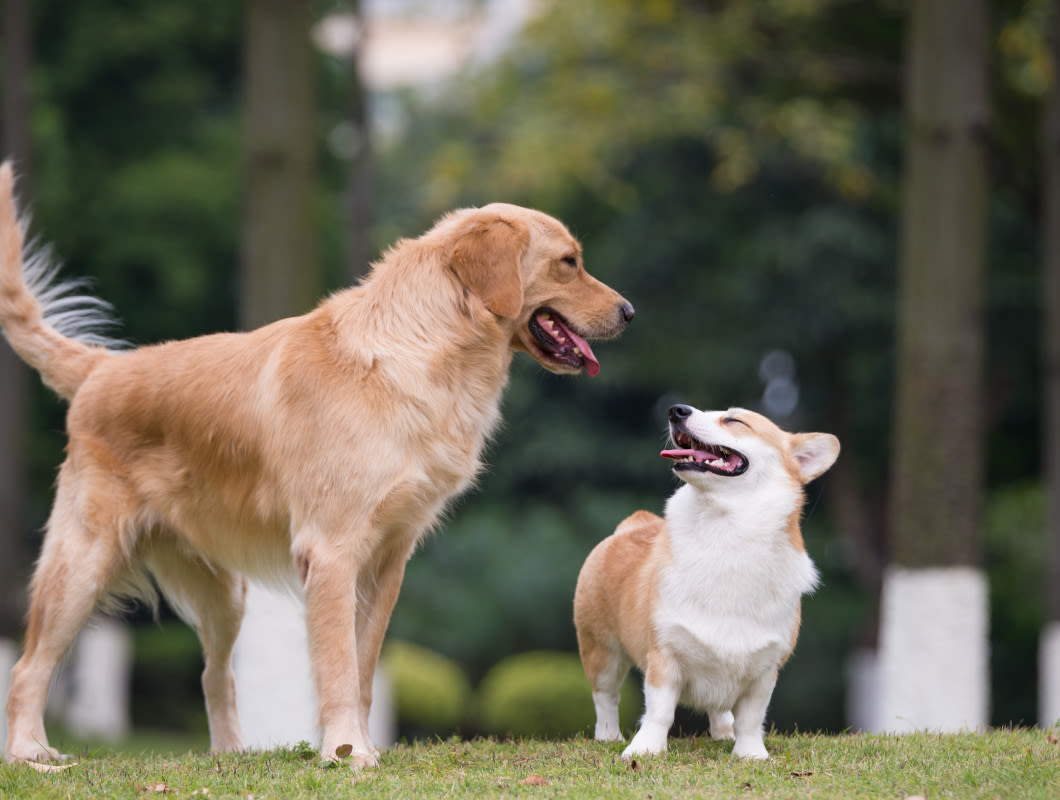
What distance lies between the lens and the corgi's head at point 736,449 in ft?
16.5

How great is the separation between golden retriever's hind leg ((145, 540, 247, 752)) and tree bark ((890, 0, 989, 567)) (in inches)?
210

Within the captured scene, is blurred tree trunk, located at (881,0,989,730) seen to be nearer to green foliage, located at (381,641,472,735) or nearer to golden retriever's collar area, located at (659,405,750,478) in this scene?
golden retriever's collar area, located at (659,405,750,478)

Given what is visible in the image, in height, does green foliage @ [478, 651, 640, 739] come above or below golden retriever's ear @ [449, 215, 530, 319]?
below

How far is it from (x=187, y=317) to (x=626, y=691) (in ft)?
28.4

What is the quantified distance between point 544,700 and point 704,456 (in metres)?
11.4

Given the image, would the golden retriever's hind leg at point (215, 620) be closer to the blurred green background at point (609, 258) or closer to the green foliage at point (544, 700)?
the green foliage at point (544, 700)

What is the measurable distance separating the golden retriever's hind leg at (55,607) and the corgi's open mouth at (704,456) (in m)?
2.62

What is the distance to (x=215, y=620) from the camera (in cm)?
635

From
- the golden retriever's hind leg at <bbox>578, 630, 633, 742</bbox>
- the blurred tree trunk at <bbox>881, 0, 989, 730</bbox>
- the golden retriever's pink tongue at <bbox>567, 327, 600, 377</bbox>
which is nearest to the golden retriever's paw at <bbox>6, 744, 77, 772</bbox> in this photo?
the golden retriever's hind leg at <bbox>578, 630, 633, 742</bbox>

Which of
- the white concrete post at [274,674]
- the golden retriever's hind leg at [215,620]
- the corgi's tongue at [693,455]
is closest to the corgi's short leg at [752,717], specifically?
the corgi's tongue at [693,455]

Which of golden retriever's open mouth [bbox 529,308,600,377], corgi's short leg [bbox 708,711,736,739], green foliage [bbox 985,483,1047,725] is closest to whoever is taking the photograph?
golden retriever's open mouth [bbox 529,308,600,377]

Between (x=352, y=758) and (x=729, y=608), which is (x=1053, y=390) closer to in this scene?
(x=729, y=608)

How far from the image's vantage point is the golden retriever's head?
5.40 m

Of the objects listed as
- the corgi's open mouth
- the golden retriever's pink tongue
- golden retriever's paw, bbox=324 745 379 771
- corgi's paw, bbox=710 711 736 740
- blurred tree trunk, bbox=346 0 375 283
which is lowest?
golden retriever's paw, bbox=324 745 379 771
